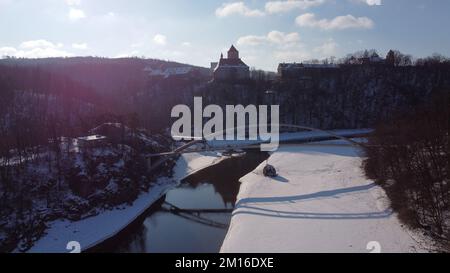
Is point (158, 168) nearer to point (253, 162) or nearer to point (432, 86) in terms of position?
point (253, 162)

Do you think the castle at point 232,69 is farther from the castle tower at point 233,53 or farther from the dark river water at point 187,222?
the dark river water at point 187,222

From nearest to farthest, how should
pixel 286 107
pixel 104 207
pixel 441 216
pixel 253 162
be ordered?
Answer: pixel 441 216
pixel 104 207
pixel 253 162
pixel 286 107

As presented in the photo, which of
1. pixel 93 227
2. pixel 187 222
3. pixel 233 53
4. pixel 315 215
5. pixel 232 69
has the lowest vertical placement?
pixel 187 222

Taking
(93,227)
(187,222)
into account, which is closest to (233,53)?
(187,222)

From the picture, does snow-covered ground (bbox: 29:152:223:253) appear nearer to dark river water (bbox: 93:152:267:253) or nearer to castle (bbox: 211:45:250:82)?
dark river water (bbox: 93:152:267:253)

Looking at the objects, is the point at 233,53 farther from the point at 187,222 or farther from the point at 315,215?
the point at 315,215

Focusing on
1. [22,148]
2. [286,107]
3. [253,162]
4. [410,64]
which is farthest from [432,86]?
[22,148]
